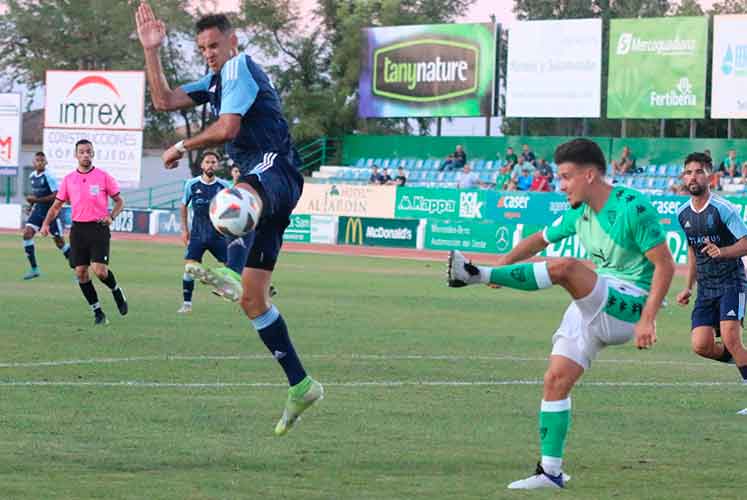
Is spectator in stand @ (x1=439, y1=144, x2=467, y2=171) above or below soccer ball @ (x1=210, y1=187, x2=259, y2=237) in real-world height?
above

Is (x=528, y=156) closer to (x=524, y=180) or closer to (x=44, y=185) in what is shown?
(x=524, y=180)

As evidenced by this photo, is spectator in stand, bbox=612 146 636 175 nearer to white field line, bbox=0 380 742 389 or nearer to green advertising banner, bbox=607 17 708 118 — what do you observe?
green advertising banner, bbox=607 17 708 118

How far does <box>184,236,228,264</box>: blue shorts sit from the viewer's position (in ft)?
66.1

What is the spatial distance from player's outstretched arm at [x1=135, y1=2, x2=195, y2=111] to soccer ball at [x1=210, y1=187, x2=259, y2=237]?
114 cm

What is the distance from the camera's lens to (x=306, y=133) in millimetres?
60719

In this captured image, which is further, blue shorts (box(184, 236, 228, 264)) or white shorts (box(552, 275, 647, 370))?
blue shorts (box(184, 236, 228, 264))

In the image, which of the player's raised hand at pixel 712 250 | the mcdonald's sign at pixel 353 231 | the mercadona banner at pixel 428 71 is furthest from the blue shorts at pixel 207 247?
the mercadona banner at pixel 428 71

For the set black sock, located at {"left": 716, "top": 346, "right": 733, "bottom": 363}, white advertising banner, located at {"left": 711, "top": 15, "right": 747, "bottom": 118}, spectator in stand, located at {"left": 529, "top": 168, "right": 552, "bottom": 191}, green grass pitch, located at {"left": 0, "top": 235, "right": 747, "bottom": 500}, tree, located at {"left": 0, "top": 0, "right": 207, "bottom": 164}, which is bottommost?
green grass pitch, located at {"left": 0, "top": 235, "right": 747, "bottom": 500}

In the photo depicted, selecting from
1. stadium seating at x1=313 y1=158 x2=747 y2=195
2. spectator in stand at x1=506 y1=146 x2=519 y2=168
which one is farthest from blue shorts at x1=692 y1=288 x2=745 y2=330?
spectator in stand at x1=506 y1=146 x2=519 y2=168

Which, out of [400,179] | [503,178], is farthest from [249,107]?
[400,179]

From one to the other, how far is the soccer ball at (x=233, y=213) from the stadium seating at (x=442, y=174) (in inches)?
1320

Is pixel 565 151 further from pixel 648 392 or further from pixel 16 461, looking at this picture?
pixel 648 392

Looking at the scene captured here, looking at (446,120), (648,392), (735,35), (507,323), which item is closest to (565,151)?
(648,392)

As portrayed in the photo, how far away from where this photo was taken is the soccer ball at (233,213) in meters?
8.73
